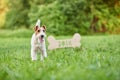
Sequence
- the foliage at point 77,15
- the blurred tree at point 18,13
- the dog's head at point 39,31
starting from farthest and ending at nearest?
the blurred tree at point 18,13 < the foliage at point 77,15 < the dog's head at point 39,31

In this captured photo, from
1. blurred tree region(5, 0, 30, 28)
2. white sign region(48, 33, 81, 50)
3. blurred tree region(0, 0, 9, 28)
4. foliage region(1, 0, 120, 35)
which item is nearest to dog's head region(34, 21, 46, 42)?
white sign region(48, 33, 81, 50)

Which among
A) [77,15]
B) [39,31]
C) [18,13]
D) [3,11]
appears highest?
[3,11]

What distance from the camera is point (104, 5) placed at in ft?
111

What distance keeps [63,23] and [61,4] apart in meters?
1.58

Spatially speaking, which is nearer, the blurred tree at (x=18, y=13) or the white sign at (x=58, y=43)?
the white sign at (x=58, y=43)

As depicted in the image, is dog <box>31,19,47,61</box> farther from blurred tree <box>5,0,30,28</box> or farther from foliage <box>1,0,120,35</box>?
blurred tree <box>5,0,30,28</box>

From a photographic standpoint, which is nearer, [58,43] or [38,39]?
[38,39]

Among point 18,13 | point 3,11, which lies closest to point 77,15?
point 18,13

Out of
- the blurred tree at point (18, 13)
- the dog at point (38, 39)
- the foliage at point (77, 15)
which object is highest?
the blurred tree at point (18, 13)

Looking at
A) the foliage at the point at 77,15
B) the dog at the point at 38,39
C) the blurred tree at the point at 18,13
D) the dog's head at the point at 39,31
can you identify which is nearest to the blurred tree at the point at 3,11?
the blurred tree at the point at 18,13

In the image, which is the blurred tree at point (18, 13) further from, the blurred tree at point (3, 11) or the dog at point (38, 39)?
the dog at point (38, 39)

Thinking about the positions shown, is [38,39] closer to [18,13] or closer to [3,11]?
[18,13]

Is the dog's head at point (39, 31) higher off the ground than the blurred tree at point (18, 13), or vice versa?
the blurred tree at point (18, 13)

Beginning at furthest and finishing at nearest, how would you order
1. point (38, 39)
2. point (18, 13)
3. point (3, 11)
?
1. point (3, 11)
2. point (18, 13)
3. point (38, 39)
